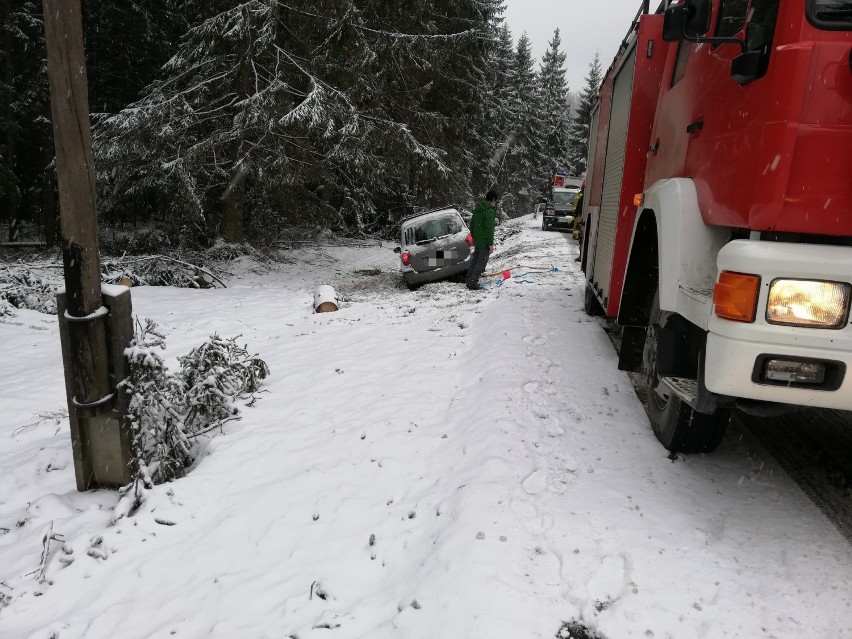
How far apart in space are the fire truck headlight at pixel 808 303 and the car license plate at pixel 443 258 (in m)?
9.59

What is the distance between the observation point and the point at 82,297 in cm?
391

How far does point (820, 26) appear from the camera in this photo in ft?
7.67

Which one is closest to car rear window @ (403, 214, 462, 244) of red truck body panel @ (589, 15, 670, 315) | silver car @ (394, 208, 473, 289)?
silver car @ (394, 208, 473, 289)

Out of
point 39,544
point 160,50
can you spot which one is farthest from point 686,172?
point 160,50

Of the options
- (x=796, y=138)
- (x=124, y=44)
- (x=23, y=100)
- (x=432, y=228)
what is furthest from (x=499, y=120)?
(x=796, y=138)

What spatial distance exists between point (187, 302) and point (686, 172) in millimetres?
10287

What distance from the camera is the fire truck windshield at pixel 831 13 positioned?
2.32m

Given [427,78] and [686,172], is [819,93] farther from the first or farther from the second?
[427,78]

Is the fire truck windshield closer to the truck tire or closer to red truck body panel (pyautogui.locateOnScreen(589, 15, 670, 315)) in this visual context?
the truck tire

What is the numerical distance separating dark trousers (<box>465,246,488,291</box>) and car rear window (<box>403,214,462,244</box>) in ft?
4.61

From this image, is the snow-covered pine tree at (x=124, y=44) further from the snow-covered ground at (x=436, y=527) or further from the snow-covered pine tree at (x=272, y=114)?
the snow-covered ground at (x=436, y=527)

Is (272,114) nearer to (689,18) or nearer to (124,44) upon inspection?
(689,18)

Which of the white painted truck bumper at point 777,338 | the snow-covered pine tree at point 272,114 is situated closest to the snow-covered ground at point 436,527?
the white painted truck bumper at point 777,338

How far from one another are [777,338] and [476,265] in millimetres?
8518
